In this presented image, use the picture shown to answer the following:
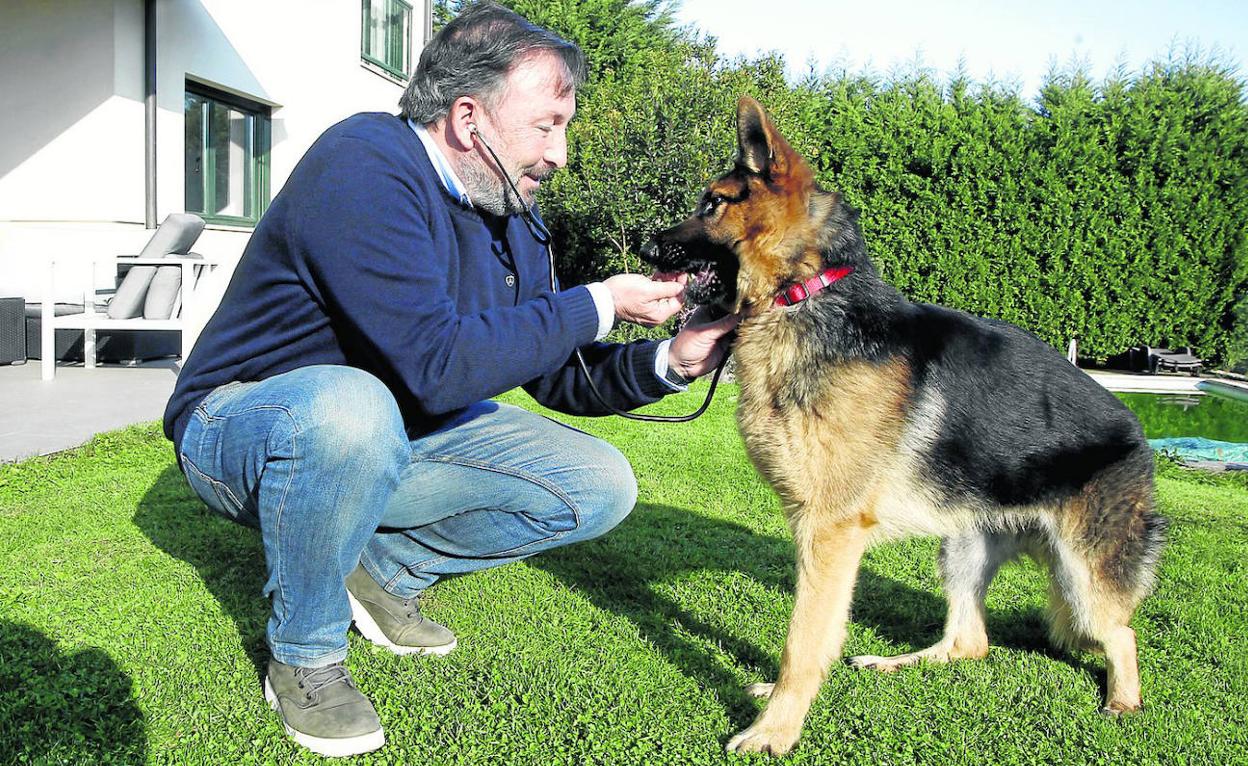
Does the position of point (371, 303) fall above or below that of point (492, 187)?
below

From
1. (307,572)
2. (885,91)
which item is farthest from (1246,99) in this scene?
(307,572)

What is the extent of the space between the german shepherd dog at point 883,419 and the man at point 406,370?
0.27m

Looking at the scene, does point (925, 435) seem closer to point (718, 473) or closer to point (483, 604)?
point (483, 604)

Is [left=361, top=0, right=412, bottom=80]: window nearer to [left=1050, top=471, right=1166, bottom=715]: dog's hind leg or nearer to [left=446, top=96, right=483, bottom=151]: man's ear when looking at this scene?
[left=446, top=96, right=483, bottom=151]: man's ear

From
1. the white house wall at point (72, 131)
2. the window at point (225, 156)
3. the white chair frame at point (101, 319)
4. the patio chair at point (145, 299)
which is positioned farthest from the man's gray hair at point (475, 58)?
the window at point (225, 156)

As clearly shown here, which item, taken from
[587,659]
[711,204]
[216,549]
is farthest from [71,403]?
[711,204]

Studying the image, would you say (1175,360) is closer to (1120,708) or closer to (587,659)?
(1120,708)

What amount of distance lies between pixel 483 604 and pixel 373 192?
166 centimetres

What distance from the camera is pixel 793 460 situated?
266 centimetres

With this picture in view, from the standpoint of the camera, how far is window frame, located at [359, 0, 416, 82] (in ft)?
49.2

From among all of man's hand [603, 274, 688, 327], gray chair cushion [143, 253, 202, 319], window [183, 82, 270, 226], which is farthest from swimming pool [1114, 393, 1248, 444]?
window [183, 82, 270, 226]

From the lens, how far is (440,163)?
2.99 meters

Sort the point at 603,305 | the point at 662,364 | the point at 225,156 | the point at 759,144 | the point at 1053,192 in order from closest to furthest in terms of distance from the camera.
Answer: the point at 759,144, the point at 603,305, the point at 662,364, the point at 1053,192, the point at 225,156

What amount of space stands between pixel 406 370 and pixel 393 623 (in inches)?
39.6
